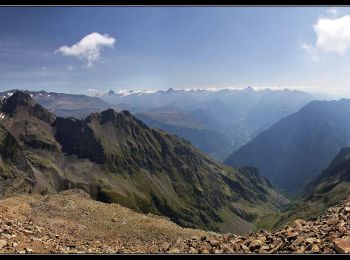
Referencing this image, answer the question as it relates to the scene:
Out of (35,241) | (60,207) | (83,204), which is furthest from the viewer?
(83,204)

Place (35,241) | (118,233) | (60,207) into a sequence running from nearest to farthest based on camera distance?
(35,241), (118,233), (60,207)

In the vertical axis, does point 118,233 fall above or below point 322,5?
below
